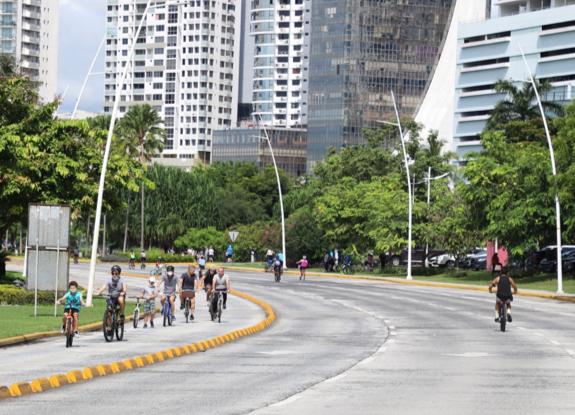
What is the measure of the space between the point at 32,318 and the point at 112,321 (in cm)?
733

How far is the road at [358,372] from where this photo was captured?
56.0 feet

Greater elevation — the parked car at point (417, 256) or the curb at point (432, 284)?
the parked car at point (417, 256)

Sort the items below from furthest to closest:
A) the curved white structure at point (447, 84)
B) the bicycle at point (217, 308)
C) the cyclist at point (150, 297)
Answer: the curved white structure at point (447, 84) < the bicycle at point (217, 308) < the cyclist at point (150, 297)

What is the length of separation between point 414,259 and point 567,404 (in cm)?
9102

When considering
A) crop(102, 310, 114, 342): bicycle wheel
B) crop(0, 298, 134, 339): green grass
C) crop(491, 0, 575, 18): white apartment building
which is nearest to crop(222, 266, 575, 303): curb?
crop(0, 298, 134, 339): green grass

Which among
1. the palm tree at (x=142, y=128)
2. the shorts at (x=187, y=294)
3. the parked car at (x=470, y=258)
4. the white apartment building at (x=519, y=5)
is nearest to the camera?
the shorts at (x=187, y=294)

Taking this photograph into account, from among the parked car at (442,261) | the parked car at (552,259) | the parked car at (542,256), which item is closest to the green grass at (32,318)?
the parked car at (552,259)

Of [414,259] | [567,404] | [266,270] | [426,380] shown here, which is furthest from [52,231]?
[414,259]

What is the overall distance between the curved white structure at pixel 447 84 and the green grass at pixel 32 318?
132404 mm

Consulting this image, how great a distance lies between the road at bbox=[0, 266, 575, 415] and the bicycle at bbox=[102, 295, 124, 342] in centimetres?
114

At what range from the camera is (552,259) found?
8012 centimetres

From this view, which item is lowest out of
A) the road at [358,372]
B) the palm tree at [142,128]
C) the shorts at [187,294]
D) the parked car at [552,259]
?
the road at [358,372]

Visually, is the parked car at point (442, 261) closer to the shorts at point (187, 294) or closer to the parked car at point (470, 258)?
the parked car at point (470, 258)

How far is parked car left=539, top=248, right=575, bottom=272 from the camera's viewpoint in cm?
7938
